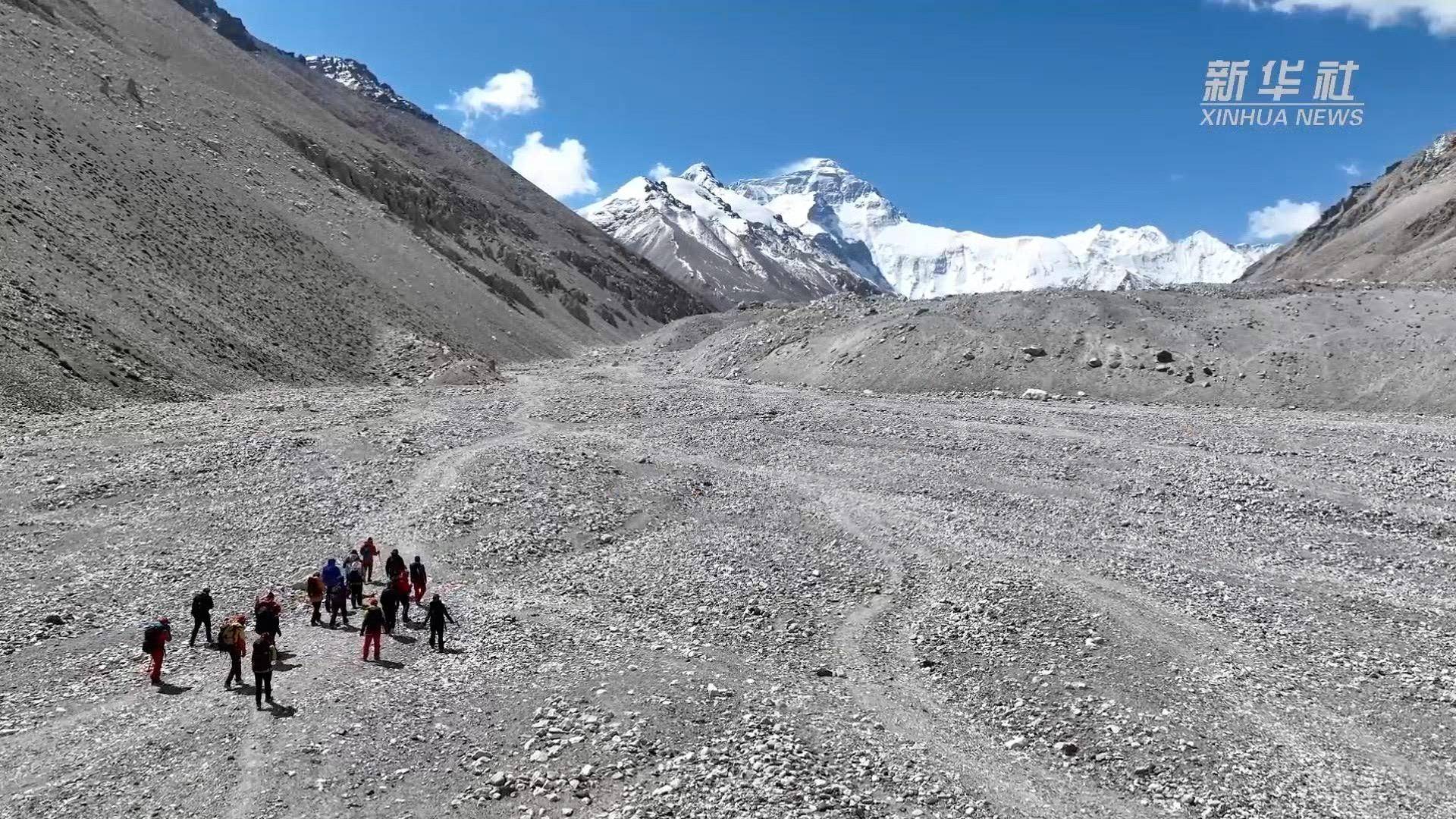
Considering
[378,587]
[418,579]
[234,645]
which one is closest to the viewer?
[234,645]

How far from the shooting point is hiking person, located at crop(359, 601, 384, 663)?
17.0 m

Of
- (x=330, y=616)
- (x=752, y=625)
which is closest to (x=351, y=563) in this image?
(x=330, y=616)

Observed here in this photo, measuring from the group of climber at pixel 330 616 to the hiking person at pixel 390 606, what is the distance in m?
0.02

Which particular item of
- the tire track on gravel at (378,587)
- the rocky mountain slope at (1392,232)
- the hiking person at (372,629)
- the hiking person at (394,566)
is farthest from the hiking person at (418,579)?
the rocky mountain slope at (1392,232)

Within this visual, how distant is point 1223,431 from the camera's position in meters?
37.5

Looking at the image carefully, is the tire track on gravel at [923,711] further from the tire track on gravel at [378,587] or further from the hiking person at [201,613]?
the hiking person at [201,613]

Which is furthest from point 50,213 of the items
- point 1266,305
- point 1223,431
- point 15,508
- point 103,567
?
point 1266,305

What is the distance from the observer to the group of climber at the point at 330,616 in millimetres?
15844

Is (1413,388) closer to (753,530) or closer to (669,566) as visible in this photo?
(753,530)

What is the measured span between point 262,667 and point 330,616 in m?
5.27

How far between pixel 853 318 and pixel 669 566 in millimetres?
45801

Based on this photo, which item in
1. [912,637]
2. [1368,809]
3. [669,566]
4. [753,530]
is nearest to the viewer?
[1368,809]

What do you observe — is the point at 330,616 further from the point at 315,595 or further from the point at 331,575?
the point at 331,575

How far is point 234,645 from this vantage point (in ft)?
53.1
